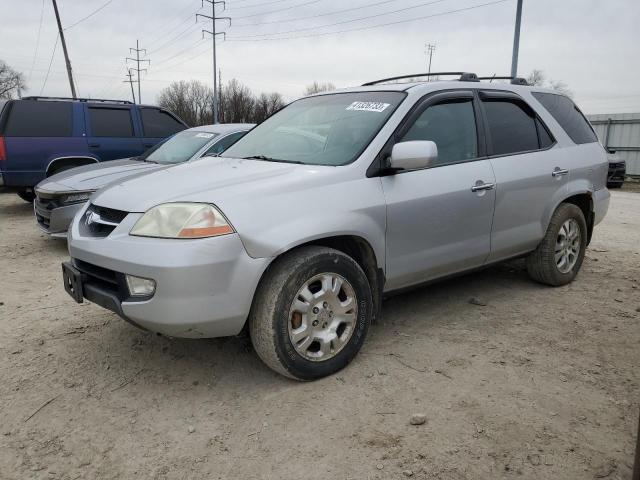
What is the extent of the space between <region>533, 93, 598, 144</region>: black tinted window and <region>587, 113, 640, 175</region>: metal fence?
60.5ft

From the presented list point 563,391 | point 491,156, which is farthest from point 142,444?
point 491,156

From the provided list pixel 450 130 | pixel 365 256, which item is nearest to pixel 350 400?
pixel 365 256

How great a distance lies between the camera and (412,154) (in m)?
3.19

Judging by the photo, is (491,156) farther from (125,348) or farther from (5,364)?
(5,364)

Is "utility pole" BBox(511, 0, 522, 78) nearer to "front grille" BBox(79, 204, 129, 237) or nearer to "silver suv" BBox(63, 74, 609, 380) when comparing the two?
"silver suv" BBox(63, 74, 609, 380)

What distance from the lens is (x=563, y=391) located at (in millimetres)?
2951

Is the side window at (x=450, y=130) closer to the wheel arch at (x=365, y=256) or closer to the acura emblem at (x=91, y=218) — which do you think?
the wheel arch at (x=365, y=256)

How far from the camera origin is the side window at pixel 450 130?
144 inches

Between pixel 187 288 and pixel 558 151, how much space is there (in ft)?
11.3

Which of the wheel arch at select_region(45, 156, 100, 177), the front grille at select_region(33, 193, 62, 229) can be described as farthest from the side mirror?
the wheel arch at select_region(45, 156, 100, 177)

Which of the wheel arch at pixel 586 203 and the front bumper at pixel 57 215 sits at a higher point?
the wheel arch at pixel 586 203

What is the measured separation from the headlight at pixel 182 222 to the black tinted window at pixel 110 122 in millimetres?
6946

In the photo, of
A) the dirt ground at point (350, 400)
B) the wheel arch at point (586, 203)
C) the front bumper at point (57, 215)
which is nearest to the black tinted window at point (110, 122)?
the front bumper at point (57, 215)

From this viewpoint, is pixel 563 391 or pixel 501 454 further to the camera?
pixel 563 391
